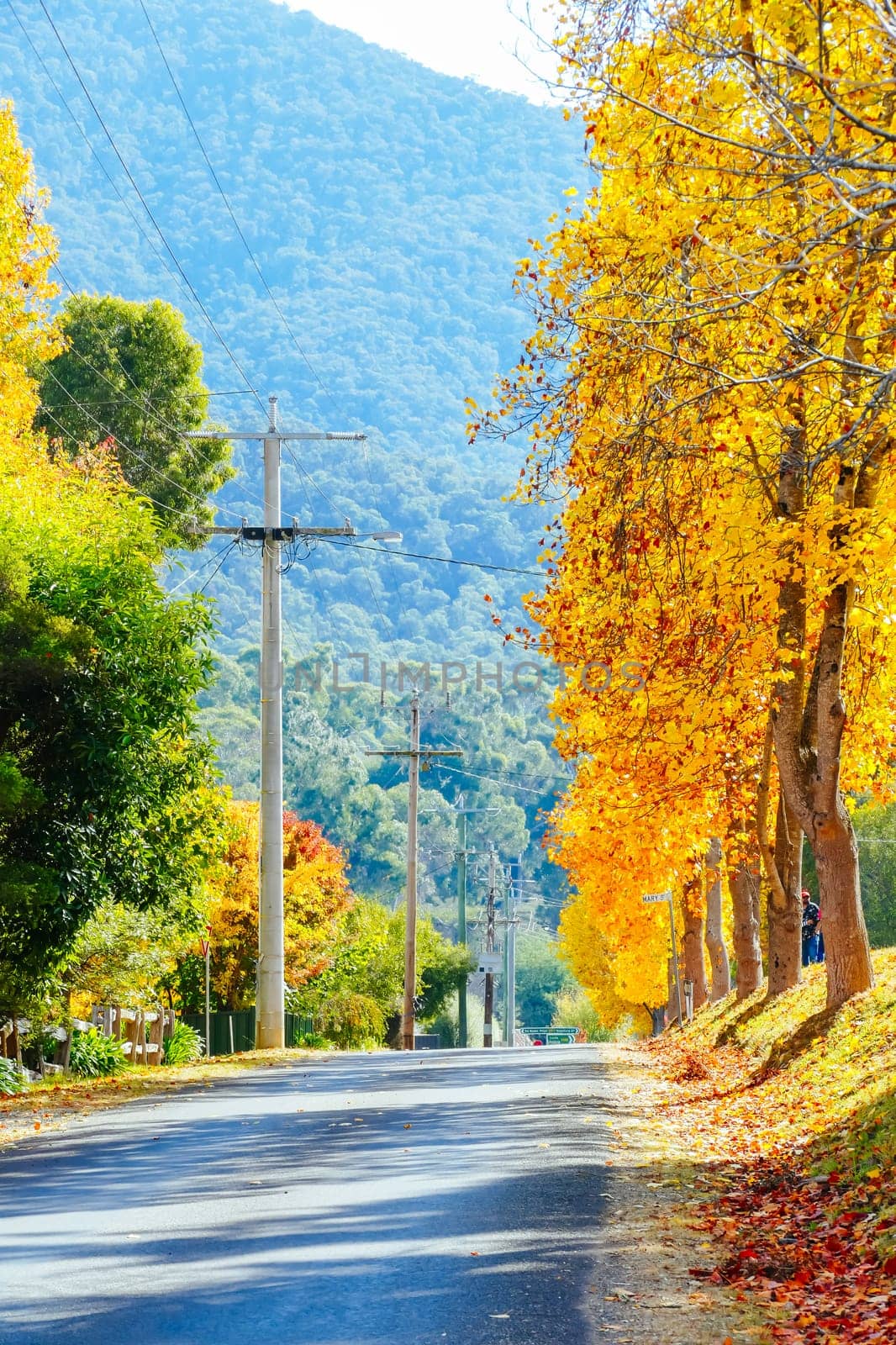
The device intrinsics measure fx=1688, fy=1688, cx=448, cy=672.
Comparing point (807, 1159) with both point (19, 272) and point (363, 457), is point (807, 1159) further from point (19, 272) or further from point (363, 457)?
point (363, 457)

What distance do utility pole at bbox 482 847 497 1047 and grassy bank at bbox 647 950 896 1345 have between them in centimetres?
5765

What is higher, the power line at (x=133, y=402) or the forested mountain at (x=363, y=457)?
the forested mountain at (x=363, y=457)

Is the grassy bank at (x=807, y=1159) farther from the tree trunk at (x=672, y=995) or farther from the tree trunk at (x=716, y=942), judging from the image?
the tree trunk at (x=672, y=995)

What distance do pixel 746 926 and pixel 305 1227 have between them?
2044 cm

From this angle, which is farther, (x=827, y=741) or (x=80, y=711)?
(x=80, y=711)

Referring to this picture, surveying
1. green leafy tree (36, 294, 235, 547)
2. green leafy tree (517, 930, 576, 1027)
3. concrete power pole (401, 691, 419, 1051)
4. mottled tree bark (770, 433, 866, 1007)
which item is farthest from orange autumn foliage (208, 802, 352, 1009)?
green leafy tree (517, 930, 576, 1027)

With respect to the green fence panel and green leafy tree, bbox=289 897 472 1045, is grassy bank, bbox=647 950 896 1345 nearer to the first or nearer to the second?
the green fence panel

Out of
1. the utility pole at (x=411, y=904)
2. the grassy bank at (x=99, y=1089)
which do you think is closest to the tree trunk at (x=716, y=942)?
the utility pole at (x=411, y=904)

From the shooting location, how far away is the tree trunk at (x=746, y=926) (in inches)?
1141

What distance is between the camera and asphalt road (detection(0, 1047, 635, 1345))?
7.25 meters

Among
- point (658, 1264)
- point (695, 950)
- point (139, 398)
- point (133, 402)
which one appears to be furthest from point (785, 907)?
point (139, 398)

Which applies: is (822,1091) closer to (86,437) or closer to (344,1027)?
(86,437)

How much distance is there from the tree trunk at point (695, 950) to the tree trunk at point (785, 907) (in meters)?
15.8

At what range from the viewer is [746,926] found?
29000 millimetres
